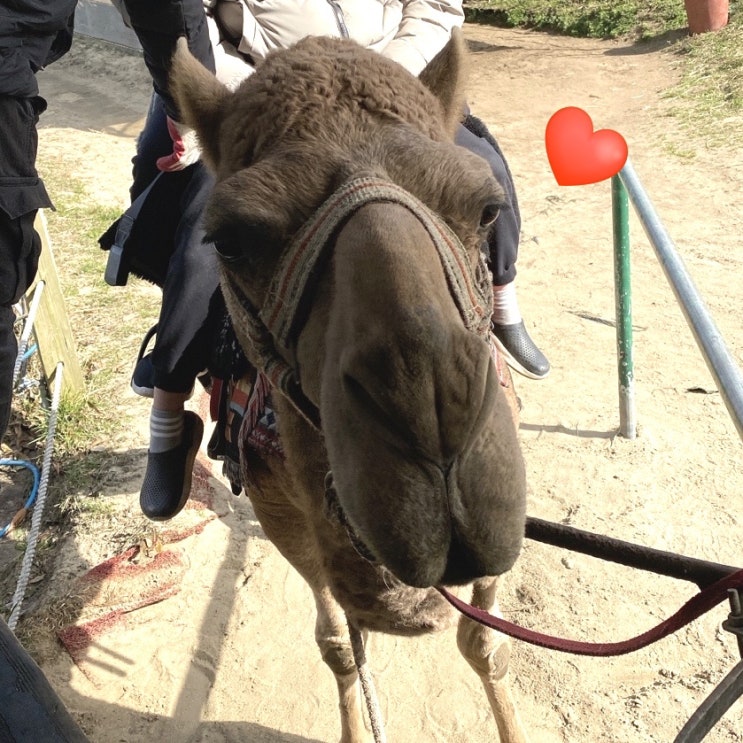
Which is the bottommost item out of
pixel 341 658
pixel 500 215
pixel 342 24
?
pixel 341 658

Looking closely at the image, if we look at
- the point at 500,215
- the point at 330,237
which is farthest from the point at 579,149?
the point at 330,237


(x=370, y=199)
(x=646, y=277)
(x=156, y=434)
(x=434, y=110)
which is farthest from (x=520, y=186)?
(x=370, y=199)

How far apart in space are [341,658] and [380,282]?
2.60 meters

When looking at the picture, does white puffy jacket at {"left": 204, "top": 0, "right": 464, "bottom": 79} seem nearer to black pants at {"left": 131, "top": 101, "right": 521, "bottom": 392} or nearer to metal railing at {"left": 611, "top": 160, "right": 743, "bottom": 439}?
black pants at {"left": 131, "top": 101, "right": 521, "bottom": 392}

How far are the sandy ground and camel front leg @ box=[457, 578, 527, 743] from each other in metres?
0.19

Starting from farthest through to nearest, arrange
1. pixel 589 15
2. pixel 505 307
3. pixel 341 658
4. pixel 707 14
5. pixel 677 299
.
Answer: pixel 589 15
pixel 707 14
pixel 505 307
pixel 341 658
pixel 677 299

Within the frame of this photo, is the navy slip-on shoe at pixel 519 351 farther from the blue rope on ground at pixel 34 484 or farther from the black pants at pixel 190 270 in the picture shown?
the blue rope on ground at pixel 34 484

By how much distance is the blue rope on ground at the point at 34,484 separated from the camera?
533 centimetres

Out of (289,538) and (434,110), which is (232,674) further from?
(434,110)

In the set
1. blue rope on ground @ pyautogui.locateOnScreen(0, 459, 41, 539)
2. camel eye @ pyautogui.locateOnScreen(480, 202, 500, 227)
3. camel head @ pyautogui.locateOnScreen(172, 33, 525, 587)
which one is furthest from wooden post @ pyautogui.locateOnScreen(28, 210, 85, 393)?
camel eye @ pyautogui.locateOnScreen(480, 202, 500, 227)

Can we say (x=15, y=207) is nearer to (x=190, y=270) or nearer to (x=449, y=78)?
(x=190, y=270)

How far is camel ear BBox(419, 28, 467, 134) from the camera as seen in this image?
2.49m

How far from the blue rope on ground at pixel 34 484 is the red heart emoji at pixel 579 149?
429 centimetres

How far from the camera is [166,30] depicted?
2.68 m
